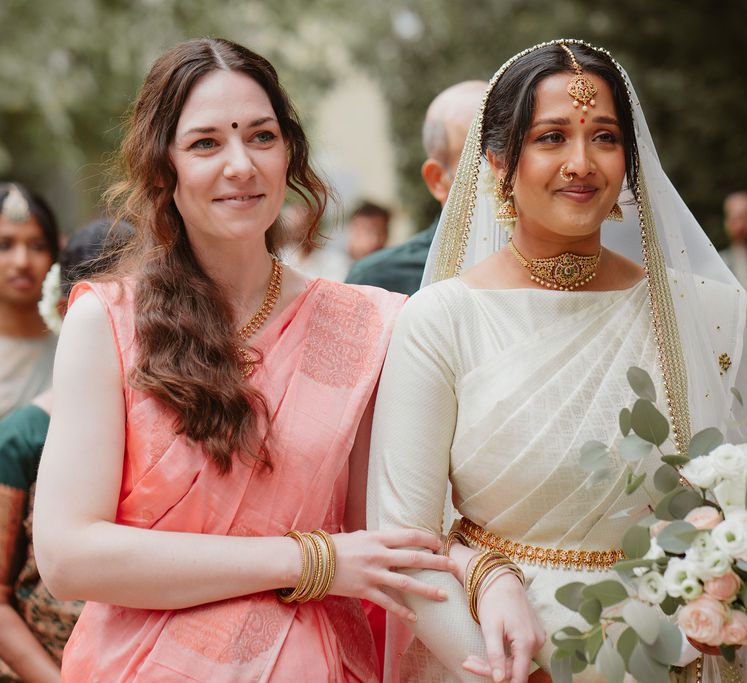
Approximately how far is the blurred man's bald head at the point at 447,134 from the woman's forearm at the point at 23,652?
2.16 meters

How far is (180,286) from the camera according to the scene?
2.65m

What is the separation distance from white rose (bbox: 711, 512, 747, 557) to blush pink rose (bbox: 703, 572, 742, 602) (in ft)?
0.18

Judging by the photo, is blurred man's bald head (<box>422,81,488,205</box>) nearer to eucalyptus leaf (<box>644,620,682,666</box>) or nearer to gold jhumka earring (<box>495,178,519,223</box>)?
gold jhumka earring (<box>495,178,519,223</box>)

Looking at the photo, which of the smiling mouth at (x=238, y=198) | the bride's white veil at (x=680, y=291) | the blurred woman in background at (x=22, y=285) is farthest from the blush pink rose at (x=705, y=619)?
the blurred woman in background at (x=22, y=285)

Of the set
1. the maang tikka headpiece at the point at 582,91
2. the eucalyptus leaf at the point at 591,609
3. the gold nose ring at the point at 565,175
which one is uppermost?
the maang tikka headpiece at the point at 582,91

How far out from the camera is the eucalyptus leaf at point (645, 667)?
2.13 meters

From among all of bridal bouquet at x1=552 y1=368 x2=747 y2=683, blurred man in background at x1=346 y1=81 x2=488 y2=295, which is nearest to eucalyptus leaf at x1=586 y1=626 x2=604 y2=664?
bridal bouquet at x1=552 y1=368 x2=747 y2=683

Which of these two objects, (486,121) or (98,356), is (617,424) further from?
(98,356)

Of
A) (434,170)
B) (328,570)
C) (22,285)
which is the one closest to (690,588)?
(328,570)

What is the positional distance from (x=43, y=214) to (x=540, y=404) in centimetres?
308

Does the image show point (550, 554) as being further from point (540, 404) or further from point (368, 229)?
point (368, 229)

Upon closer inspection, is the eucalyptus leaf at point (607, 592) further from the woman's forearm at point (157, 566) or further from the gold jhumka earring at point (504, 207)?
the gold jhumka earring at point (504, 207)

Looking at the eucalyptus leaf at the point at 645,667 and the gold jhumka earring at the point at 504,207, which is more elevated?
the gold jhumka earring at the point at 504,207

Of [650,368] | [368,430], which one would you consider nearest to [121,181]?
[368,430]
